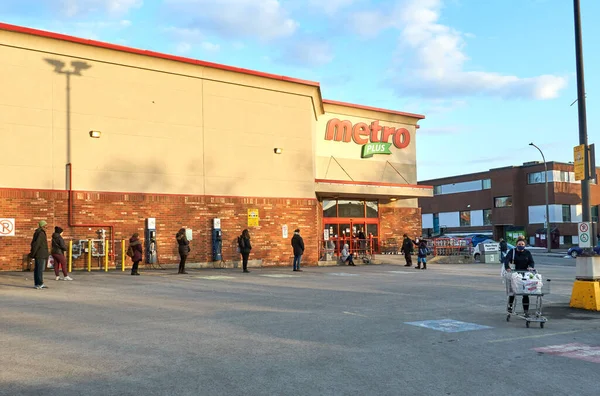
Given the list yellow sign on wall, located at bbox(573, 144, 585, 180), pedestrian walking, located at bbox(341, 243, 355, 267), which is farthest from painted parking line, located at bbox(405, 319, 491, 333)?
pedestrian walking, located at bbox(341, 243, 355, 267)

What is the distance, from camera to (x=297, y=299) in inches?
532

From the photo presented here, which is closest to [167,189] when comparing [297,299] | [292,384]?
[297,299]

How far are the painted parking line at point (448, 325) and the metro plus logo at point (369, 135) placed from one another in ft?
73.7

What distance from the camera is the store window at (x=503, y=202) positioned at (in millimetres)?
63438

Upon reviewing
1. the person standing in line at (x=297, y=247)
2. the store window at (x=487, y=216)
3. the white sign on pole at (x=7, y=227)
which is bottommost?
the person standing in line at (x=297, y=247)

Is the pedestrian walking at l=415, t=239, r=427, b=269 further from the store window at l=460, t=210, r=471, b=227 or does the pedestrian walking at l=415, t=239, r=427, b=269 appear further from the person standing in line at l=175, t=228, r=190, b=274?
the store window at l=460, t=210, r=471, b=227

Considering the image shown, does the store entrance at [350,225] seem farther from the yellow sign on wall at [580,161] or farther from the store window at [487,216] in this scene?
the store window at [487,216]

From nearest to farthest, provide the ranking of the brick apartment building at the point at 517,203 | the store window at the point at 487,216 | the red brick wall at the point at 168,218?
1. the red brick wall at the point at 168,218
2. the brick apartment building at the point at 517,203
3. the store window at the point at 487,216

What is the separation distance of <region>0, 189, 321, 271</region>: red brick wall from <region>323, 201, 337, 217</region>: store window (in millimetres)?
4681

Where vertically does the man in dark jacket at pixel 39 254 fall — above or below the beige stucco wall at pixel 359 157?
below

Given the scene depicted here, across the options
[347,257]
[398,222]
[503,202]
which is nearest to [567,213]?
[503,202]

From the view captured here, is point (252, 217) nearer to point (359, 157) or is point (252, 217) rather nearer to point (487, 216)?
point (359, 157)

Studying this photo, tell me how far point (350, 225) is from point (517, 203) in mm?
36887

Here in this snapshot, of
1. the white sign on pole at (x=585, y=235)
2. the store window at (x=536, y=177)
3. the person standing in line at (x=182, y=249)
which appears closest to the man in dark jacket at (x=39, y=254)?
the person standing in line at (x=182, y=249)
